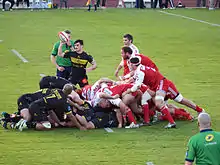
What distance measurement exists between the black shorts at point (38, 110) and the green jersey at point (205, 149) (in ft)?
18.5

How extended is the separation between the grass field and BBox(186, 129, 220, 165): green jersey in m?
3.07

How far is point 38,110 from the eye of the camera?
14.0 meters

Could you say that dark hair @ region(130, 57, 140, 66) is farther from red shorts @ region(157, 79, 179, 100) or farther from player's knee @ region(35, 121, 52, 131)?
player's knee @ region(35, 121, 52, 131)

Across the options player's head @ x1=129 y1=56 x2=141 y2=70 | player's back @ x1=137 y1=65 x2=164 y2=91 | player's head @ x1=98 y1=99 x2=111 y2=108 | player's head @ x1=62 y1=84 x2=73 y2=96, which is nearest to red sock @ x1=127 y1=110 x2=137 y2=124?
player's head @ x1=98 y1=99 x2=111 y2=108

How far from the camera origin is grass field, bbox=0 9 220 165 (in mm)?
12727

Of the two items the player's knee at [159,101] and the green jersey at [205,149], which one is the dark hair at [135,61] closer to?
the player's knee at [159,101]

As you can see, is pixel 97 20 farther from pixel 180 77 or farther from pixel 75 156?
pixel 75 156

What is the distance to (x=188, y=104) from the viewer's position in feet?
50.0

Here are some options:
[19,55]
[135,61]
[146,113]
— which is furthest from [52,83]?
[19,55]

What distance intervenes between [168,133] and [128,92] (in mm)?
1297

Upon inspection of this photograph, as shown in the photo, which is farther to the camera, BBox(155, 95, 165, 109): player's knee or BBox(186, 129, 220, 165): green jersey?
BBox(155, 95, 165, 109): player's knee

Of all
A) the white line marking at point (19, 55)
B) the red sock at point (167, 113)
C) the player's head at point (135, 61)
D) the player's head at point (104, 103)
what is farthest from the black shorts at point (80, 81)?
the white line marking at point (19, 55)

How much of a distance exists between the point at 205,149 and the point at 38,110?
5.86 meters

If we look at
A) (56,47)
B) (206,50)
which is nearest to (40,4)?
(206,50)
